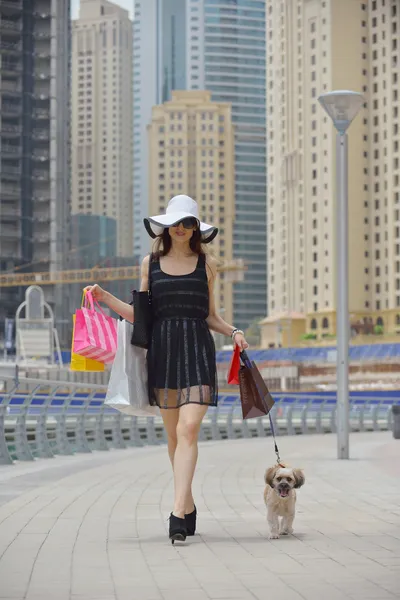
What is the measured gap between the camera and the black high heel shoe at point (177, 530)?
785 cm

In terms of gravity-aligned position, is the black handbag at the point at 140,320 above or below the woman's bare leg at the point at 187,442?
above

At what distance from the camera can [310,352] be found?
425 feet

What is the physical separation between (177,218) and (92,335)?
1054mm

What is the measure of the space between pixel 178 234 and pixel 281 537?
6.66 feet

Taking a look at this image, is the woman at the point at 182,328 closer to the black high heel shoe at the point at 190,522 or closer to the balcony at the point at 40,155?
the black high heel shoe at the point at 190,522

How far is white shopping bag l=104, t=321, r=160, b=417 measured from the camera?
8.33m

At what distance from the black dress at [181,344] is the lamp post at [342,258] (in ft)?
38.5

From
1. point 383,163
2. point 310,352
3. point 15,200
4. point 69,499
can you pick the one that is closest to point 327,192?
point 383,163

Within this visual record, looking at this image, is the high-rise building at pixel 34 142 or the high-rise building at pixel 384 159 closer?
the high-rise building at pixel 34 142

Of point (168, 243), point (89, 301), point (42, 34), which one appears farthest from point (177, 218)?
point (42, 34)

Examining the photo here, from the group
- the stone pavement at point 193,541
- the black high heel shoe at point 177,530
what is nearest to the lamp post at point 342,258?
the stone pavement at point 193,541

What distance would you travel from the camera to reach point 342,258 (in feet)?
67.5

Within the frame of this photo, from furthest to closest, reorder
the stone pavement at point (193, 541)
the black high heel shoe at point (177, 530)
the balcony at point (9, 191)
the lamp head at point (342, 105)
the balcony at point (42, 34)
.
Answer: the balcony at point (42, 34)
the balcony at point (9, 191)
the lamp head at point (342, 105)
the black high heel shoe at point (177, 530)
the stone pavement at point (193, 541)

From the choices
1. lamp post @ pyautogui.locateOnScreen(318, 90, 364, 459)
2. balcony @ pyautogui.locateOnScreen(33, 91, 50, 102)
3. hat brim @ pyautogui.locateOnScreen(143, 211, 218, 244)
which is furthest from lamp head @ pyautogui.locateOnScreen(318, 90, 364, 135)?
balcony @ pyautogui.locateOnScreen(33, 91, 50, 102)
